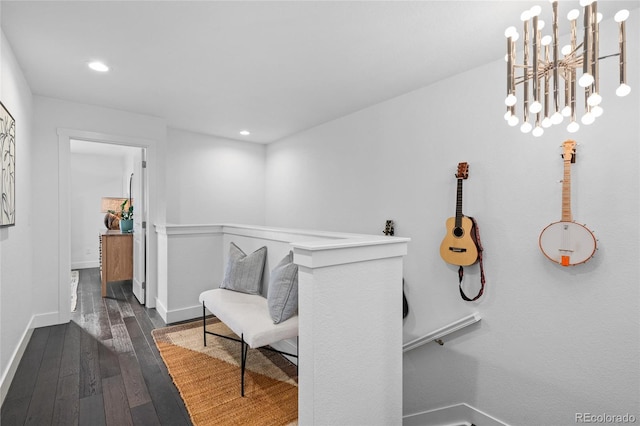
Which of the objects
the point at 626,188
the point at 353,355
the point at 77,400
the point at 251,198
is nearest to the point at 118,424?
the point at 77,400

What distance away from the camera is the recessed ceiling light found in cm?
250

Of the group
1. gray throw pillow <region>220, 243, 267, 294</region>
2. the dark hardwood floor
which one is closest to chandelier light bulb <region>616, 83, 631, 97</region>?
gray throw pillow <region>220, 243, 267, 294</region>

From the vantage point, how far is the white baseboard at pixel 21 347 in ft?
6.91

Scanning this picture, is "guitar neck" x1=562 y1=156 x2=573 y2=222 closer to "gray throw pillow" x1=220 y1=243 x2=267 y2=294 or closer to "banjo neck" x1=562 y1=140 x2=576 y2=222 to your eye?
"banjo neck" x1=562 y1=140 x2=576 y2=222

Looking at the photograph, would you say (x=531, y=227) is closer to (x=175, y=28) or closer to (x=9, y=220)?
(x=175, y=28)

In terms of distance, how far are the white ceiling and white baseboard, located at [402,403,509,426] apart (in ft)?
9.02

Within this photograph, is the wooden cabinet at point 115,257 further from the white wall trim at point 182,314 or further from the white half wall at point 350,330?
the white half wall at point 350,330

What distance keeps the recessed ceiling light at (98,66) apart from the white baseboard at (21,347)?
90.6 inches

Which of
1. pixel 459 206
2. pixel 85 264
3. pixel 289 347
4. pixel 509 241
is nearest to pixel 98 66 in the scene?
pixel 289 347

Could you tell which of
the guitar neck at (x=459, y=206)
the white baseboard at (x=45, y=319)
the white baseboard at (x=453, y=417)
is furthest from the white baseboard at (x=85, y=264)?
the guitar neck at (x=459, y=206)

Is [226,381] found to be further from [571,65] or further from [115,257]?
[115,257]

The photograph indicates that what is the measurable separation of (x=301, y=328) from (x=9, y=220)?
2178mm

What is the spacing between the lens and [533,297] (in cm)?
223

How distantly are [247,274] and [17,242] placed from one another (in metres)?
1.81
